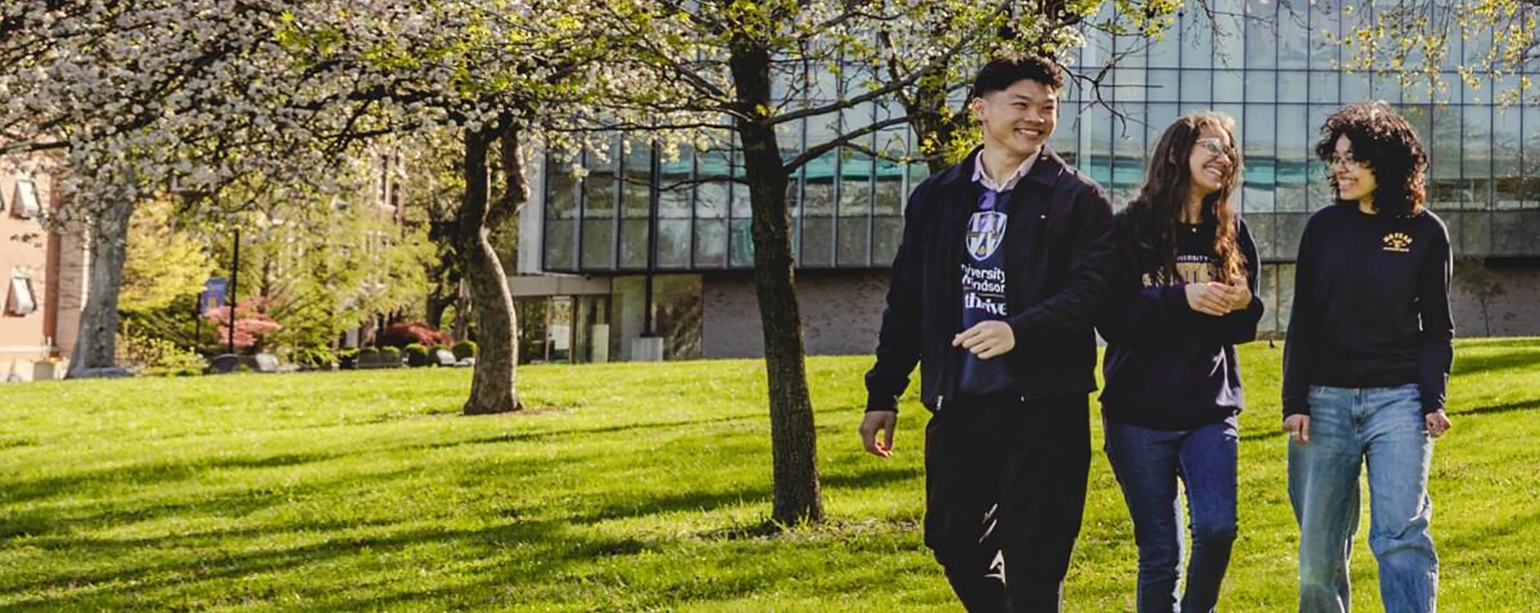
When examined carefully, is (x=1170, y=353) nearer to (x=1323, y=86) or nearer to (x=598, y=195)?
(x=598, y=195)

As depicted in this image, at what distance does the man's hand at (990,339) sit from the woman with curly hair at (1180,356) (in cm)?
69

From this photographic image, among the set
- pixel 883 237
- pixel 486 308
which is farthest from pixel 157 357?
pixel 486 308

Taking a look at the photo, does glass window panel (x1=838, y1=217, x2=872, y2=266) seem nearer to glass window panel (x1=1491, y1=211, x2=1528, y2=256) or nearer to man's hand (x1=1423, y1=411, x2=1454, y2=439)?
glass window panel (x1=1491, y1=211, x2=1528, y2=256)

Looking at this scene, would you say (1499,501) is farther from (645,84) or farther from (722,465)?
(645,84)

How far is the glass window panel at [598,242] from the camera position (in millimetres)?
52500

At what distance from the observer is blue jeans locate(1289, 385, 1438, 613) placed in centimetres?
579

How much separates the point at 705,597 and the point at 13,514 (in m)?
7.75

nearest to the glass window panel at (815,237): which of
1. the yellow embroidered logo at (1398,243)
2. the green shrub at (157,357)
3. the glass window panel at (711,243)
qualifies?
the glass window panel at (711,243)

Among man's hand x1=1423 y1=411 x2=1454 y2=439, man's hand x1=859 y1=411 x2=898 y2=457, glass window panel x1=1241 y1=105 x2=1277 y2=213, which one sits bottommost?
man's hand x1=859 y1=411 x2=898 y2=457

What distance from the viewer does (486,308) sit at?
2228cm

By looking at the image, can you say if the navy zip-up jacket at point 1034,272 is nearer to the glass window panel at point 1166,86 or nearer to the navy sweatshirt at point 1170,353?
the navy sweatshirt at point 1170,353

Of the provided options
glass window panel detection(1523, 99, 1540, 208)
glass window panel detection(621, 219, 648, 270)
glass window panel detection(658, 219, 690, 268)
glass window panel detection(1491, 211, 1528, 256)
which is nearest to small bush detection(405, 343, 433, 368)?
glass window panel detection(621, 219, 648, 270)

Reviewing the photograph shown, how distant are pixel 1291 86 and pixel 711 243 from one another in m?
17.4

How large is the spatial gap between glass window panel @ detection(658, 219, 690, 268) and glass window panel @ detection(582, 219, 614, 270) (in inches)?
56.2
